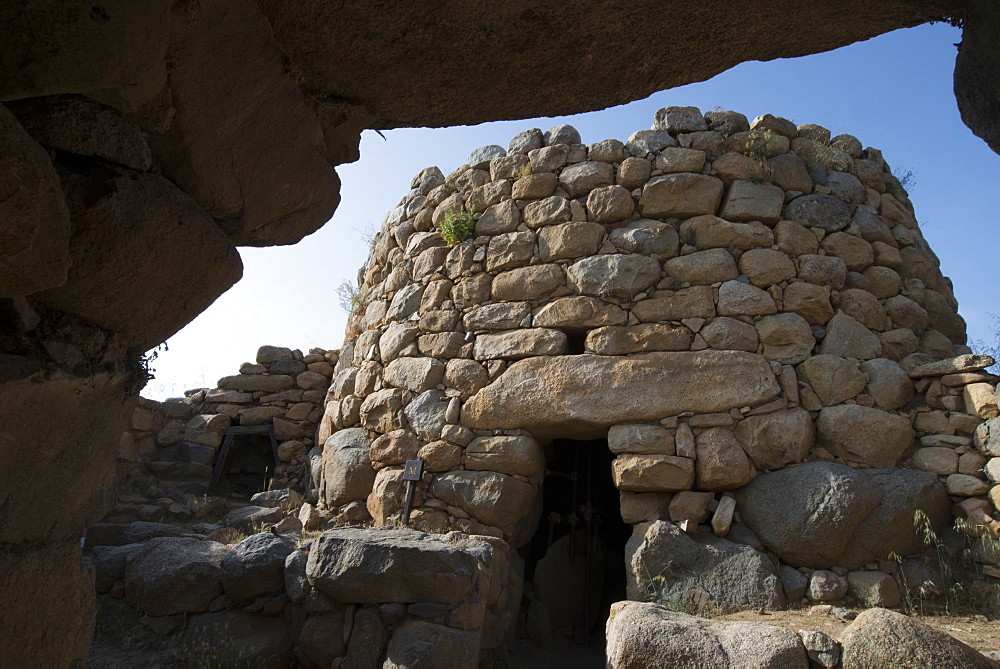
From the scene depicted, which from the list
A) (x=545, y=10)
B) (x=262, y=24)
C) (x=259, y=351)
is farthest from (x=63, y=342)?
(x=259, y=351)

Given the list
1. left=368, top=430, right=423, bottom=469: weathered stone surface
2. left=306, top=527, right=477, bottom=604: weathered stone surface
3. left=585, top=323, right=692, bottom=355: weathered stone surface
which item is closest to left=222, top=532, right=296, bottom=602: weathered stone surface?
left=306, top=527, right=477, bottom=604: weathered stone surface

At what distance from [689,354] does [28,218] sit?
4284 mm

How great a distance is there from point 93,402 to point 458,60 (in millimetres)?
1277

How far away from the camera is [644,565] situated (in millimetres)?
A: 4383

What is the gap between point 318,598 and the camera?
4.04m

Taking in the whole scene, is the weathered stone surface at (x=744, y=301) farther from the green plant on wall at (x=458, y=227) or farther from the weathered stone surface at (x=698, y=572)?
the green plant on wall at (x=458, y=227)

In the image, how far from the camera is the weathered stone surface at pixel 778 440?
459cm

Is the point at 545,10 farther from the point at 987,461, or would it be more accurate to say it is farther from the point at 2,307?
the point at 987,461

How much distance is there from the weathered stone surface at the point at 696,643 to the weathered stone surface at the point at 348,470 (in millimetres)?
2764

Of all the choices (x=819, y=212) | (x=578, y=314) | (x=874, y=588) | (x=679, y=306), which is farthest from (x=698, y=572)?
(x=819, y=212)

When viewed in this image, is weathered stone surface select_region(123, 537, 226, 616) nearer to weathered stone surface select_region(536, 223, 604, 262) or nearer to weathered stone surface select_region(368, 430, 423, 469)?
weathered stone surface select_region(368, 430, 423, 469)

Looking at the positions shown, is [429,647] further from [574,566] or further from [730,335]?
[730,335]

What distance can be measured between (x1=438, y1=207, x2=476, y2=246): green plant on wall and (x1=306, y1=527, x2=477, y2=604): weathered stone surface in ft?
9.20

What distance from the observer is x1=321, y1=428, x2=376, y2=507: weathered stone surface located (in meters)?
5.52
